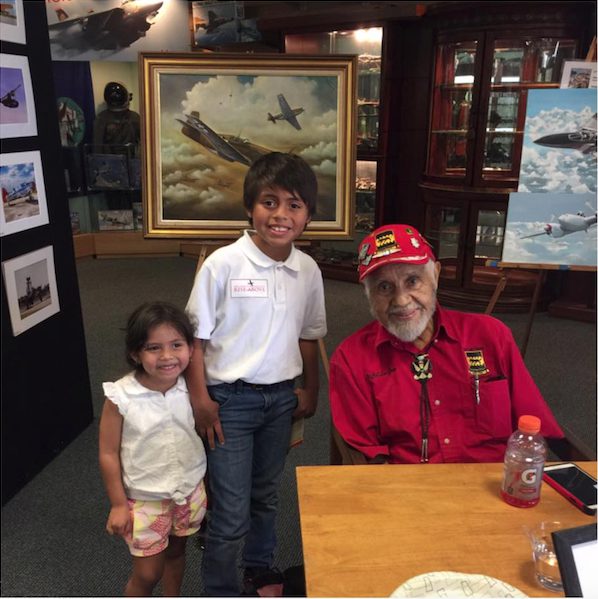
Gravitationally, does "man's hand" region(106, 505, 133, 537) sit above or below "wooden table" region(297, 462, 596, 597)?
below

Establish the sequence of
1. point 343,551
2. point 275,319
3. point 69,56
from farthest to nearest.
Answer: point 69,56
point 275,319
point 343,551

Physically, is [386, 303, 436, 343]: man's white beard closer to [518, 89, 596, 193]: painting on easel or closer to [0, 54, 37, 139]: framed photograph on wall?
[518, 89, 596, 193]: painting on easel

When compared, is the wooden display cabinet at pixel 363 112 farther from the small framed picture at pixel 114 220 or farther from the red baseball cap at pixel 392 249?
the red baseball cap at pixel 392 249

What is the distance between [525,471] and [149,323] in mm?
909

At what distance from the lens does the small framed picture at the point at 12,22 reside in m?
2.03

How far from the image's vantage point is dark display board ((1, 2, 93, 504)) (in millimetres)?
2184

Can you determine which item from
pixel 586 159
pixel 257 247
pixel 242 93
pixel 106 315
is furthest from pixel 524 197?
pixel 106 315

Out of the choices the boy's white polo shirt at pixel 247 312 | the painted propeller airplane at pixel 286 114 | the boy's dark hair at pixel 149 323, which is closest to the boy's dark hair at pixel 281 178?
the boy's white polo shirt at pixel 247 312

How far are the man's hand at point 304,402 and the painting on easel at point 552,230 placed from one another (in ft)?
4.69

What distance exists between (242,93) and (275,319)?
112cm

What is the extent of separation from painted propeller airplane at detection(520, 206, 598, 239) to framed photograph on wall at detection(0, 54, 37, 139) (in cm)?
223

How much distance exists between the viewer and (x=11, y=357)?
2213 mm

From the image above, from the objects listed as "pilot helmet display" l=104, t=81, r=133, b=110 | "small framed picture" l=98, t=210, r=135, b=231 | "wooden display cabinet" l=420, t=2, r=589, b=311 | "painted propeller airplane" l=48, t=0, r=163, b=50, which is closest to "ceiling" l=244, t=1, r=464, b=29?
"wooden display cabinet" l=420, t=2, r=589, b=311

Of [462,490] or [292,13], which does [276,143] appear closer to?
[462,490]
